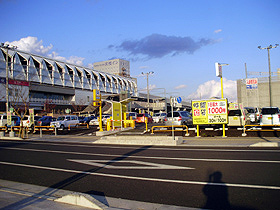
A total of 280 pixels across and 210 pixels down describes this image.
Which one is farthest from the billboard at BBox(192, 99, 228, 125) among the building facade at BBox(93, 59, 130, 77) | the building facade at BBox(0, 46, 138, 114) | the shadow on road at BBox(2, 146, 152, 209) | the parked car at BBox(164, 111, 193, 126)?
the building facade at BBox(93, 59, 130, 77)

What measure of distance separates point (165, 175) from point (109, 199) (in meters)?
2.47

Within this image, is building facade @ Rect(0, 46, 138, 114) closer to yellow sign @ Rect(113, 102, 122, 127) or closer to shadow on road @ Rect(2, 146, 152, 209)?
yellow sign @ Rect(113, 102, 122, 127)

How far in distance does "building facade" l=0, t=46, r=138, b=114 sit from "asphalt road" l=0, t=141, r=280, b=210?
47804 millimetres

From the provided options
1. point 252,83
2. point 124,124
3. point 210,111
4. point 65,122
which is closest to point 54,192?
point 210,111

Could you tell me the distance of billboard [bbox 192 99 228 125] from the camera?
61.6ft

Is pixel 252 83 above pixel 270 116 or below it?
above

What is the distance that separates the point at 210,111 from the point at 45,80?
61.8m

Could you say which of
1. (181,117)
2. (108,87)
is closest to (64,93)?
(108,87)

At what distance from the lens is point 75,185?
7.03 meters

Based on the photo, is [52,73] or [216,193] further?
[52,73]

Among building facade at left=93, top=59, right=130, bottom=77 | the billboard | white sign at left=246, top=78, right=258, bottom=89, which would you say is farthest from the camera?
building facade at left=93, top=59, right=130, bottom=77

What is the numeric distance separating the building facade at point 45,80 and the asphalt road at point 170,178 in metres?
47.8

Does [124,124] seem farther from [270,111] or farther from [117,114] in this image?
[270,111]

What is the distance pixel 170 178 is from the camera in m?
7.30
